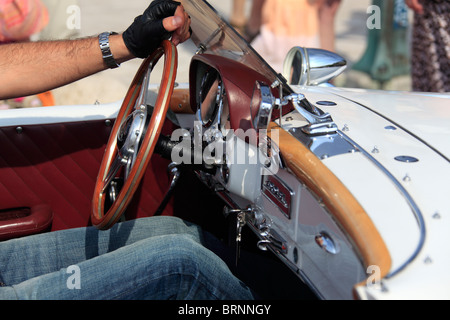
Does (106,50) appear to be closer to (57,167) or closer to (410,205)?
(57,167)

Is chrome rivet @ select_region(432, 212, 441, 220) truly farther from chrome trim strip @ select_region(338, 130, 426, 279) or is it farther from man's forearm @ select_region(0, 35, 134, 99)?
man's forearm @ select_region(0, 35, 134, 99)

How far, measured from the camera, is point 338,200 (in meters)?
1.13

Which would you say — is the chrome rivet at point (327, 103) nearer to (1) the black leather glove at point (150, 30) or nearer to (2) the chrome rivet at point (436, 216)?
(1) the black leather glove at point (150, 30)

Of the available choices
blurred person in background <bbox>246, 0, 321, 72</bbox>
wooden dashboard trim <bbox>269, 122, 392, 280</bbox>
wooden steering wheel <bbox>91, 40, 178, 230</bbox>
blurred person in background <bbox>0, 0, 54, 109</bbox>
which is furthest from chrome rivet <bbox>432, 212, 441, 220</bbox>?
blurred person in background <bbox>0, 0, 54, 109</bbox>

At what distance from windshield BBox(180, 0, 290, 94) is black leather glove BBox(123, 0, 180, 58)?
0.07 metres

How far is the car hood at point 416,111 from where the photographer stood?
1380 mm

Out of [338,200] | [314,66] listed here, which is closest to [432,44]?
[314,66]

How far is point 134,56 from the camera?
1678 mm

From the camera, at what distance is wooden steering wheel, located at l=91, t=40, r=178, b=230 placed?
135cm

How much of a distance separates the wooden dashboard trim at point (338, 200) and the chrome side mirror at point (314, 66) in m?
0.61
